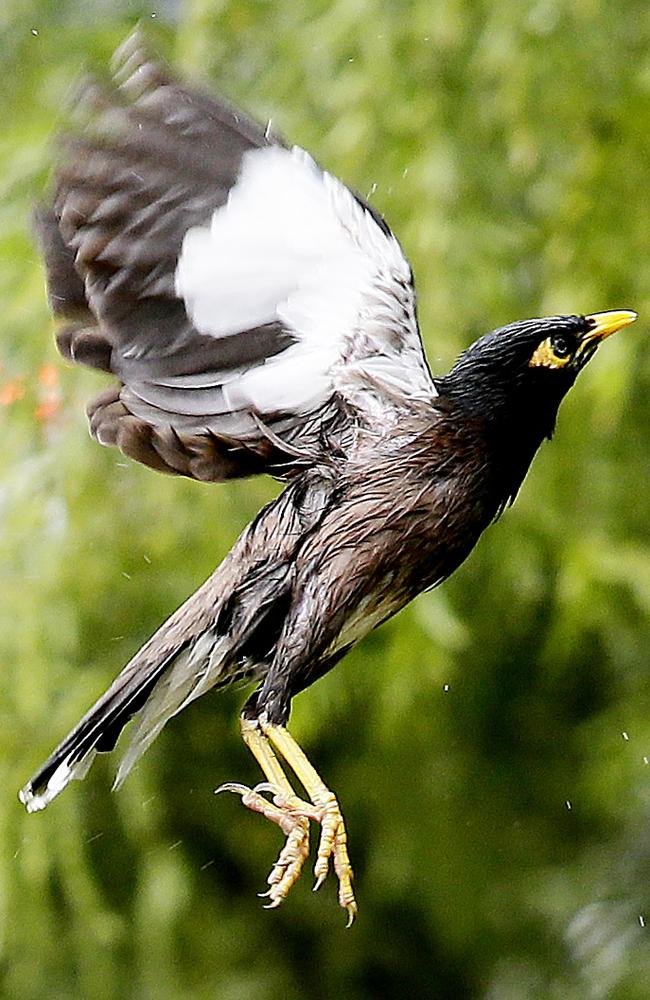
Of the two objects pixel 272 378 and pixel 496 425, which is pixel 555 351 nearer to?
pixel 496 425

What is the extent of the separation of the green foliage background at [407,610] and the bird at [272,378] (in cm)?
119

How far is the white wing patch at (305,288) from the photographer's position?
1.57 meters

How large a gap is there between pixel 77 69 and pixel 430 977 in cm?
228

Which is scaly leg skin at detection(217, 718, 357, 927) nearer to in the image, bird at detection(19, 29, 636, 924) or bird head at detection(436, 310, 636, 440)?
bird at detection(19, 29, 636, 924)

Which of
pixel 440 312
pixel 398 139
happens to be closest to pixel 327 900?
pixel 440 312

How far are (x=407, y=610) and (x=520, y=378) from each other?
167 cm

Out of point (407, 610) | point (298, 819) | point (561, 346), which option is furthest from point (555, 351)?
point (407, 610)

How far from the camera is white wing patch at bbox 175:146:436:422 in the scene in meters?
1.57

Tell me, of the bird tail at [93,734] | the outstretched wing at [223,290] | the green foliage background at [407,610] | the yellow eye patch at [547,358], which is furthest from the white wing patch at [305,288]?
the green foliage background at [407,610]

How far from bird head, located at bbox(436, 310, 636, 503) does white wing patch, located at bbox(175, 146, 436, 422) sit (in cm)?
5

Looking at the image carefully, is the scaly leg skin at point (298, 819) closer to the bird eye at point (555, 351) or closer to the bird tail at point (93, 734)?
the bird tail at point (93, 734)

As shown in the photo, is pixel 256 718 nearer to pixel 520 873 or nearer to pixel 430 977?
pixel 520 873

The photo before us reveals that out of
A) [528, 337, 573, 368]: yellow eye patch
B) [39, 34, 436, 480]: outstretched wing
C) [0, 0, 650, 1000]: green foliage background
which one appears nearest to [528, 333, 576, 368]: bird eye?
[528, 337, 573, 368]: yellow eye patch

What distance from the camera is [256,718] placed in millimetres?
1522
